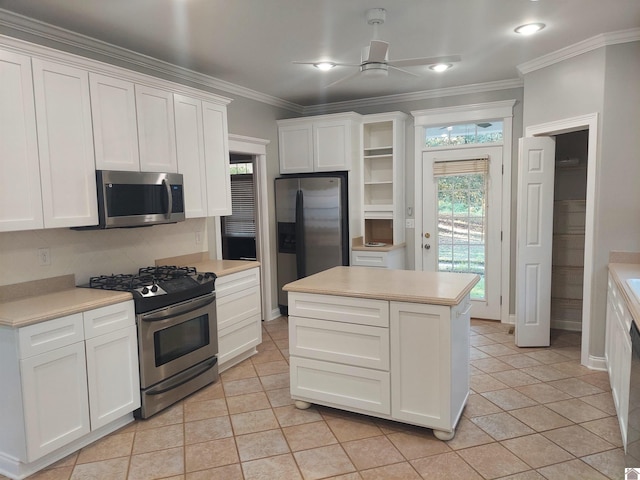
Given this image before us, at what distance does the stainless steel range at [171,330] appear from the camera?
9.66ft

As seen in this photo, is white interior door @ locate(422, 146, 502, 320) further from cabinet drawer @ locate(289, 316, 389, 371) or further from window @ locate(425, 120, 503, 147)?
cabinet drawer @ locate(289, 316, 389, 371)

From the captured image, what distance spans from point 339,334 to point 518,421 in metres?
1.28

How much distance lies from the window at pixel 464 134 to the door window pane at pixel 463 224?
15.4 inches

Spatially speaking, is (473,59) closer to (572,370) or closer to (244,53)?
(244,53)

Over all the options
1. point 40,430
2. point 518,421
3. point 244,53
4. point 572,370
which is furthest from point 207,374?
point 572,370

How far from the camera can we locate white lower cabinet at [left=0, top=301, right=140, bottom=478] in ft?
7.61

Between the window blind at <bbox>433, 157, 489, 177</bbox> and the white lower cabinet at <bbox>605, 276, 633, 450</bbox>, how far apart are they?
1930 millimetres

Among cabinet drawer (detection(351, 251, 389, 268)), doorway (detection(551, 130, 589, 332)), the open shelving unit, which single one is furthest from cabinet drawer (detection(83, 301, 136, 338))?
doorway (detection(551, 130, 589, 332))

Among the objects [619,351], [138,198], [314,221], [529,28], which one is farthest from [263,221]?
[619,351]

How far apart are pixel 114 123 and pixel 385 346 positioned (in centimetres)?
237

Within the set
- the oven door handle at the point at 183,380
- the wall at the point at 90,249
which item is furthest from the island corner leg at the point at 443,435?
the wall at the point at 90,249

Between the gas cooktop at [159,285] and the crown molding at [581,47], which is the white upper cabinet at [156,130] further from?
the crown molding at [581,47]

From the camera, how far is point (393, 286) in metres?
2.83

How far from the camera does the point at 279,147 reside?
214 inches
